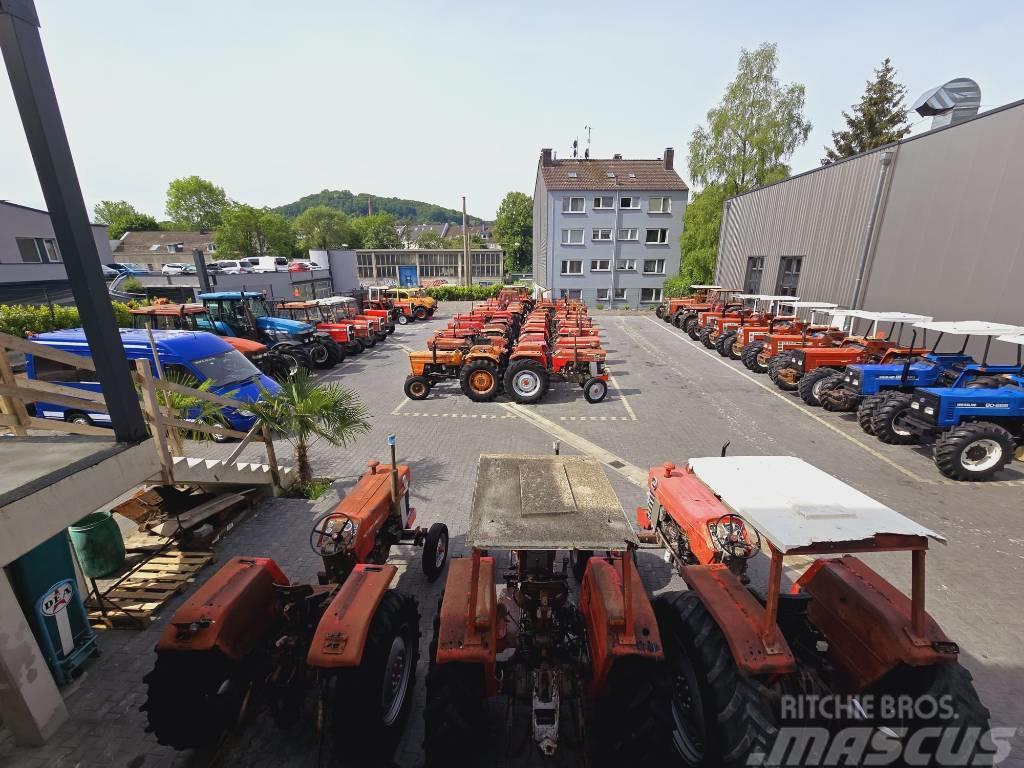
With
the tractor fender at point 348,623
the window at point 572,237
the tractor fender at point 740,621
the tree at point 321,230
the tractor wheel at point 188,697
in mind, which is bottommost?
Answer: the tractor wheel at point 188,697

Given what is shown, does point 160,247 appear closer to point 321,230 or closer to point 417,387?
point 321,230

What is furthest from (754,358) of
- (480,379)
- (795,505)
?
(795,505)

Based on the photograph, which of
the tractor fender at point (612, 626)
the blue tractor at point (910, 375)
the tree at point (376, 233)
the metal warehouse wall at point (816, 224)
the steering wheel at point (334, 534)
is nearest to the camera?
the tractor fender at point (612, 626)

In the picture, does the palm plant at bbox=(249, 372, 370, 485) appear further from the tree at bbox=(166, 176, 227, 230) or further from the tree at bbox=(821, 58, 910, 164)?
the tree at bbox=(166, 176, 227, 230)

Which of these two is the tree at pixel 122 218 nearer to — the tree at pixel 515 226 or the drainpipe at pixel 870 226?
the tree at pixel 515 226

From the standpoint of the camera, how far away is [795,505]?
9.91 feet

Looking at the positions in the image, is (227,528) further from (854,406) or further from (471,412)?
(854,406)

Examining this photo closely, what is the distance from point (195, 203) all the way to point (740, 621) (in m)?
74.3

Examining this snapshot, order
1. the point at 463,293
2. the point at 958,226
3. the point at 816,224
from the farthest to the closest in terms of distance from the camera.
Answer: the point at 463,293
the point at 816,224
the point at 958,226

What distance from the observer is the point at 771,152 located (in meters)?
26.7

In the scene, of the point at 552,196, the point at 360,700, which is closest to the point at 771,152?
the point at 552,196

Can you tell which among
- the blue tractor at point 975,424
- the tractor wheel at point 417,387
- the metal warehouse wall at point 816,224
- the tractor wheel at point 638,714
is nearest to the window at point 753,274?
the metal warehouse wall at point 816,224

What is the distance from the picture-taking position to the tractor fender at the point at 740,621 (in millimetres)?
2840

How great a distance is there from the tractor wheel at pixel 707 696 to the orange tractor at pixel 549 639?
30cm
